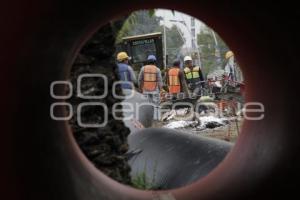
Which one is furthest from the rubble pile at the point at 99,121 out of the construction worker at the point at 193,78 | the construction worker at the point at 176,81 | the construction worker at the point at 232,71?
the construction worker at the point at 232,71

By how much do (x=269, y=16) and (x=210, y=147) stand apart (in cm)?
177

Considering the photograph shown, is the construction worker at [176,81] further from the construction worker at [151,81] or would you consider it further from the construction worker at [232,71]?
the construction worker at [232,71]

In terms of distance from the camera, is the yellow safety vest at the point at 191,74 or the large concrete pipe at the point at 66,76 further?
the yellow safety vest at the point at 191,74

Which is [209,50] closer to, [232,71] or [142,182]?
[232,71]

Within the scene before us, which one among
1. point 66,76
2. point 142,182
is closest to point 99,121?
point 142,182

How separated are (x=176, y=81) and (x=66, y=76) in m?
8.66

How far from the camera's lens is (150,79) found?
949 centimetres

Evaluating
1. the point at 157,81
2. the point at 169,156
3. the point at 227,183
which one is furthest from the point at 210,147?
the point at 157,81

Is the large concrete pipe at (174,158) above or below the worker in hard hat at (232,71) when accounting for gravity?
below

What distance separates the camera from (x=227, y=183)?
3.01 m

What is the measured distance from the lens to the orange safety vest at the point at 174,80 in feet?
36.5

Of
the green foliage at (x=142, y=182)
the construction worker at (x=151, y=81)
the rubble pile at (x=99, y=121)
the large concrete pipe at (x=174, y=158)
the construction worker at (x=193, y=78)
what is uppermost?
the construction worker at (x=193, y=78)

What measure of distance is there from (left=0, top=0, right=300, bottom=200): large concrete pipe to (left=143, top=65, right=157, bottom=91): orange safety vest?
6.07m

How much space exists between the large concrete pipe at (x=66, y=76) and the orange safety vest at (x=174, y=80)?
7.72 m
